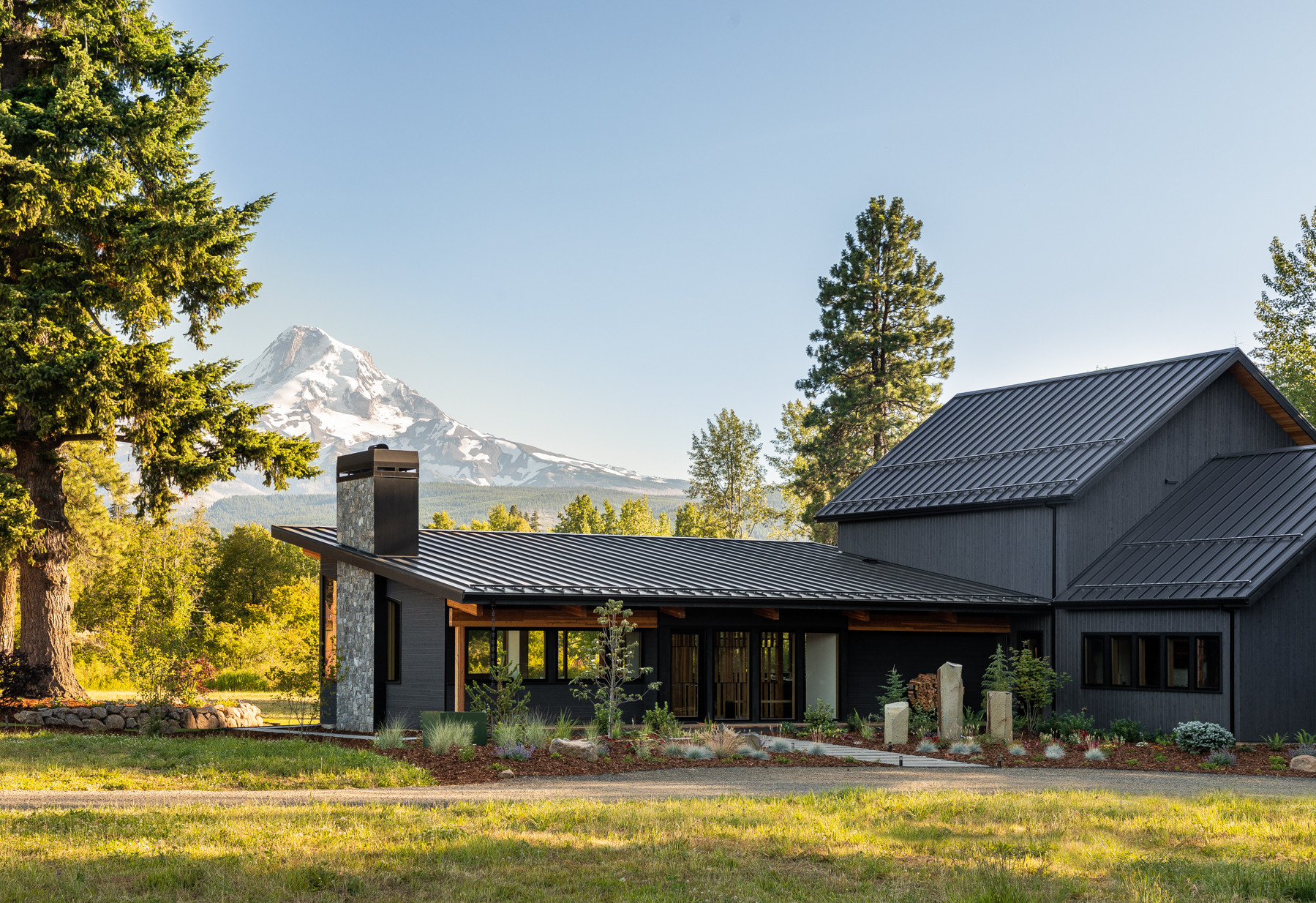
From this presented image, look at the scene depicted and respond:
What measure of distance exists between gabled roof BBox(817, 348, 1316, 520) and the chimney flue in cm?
1053

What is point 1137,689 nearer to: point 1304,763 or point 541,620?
point 1304,763

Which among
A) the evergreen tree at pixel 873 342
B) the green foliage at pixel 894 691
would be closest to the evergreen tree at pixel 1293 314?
the evergreen tree at pixel 873 342

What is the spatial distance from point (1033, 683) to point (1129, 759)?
4177mm

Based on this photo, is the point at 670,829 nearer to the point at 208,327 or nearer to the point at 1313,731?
the point at 1313,731

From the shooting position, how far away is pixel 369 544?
2255 cm

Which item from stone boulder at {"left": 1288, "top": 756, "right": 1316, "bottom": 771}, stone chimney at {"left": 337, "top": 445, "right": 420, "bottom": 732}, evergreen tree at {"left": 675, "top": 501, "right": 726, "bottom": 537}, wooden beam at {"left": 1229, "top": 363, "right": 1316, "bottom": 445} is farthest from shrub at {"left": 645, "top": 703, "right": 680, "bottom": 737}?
evergreen tree at {"left": 675, "top": 501, "right": 726, "bottom": 537}

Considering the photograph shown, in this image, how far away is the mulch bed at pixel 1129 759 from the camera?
1797 centimetres

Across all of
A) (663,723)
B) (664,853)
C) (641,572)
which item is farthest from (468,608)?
(664,853)

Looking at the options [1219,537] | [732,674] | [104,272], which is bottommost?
[732,674]

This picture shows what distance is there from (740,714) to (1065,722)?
5829mm

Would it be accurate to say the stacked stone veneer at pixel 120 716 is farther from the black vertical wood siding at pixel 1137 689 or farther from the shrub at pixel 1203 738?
the shrub at pixel 1203 738

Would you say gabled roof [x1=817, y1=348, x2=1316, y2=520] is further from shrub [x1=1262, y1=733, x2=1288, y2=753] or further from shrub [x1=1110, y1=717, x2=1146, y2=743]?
shrub [x1=1262, y1=733, x2=1288, y2=753]

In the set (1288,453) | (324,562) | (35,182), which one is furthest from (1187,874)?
(35,182)

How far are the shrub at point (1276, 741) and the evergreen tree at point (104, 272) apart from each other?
18.7 m
